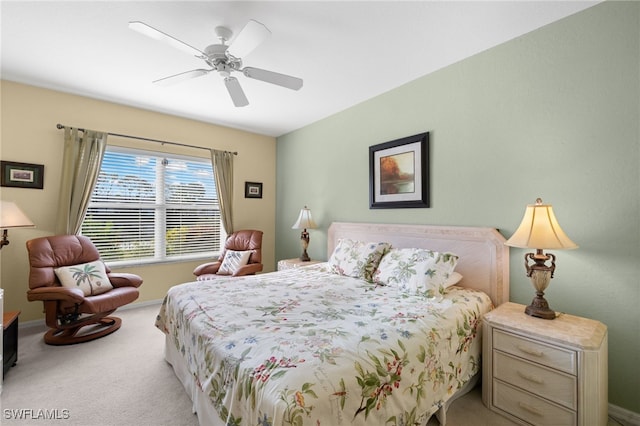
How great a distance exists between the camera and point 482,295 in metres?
2.22

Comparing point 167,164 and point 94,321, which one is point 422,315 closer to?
point 94,321

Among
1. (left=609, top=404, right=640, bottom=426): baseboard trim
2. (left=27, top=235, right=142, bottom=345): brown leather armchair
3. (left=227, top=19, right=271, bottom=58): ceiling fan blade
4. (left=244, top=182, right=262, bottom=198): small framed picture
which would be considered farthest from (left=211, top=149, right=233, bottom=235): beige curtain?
(left=609, top=404, right=640, bottom=426): baseboard trim

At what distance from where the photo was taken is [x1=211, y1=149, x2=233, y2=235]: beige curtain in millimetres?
4297

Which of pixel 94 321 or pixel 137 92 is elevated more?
pixel 137 92

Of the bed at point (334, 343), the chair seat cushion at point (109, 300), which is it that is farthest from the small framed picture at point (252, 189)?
the bed at point (334, 343)

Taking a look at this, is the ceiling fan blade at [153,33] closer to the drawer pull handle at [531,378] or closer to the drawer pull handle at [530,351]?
the drawer pull handle at [530,351]

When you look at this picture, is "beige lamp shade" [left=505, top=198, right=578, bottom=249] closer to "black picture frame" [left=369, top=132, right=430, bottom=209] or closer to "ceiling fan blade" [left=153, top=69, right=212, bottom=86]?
"black picture frame" [left=369, top=132, right=430, bottom=209]

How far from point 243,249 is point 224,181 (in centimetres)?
113

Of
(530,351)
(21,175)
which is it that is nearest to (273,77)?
(530,351)

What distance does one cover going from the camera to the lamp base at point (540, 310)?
1774 millimetres

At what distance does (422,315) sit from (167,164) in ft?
12.7

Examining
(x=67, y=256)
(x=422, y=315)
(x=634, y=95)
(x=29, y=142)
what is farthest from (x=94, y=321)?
(x=634, y=95)

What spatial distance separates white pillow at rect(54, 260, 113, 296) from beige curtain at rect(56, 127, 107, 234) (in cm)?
59

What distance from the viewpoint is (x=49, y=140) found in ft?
10.4
